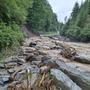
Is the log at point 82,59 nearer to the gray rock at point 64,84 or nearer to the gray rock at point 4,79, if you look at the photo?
the gray rock at point 4,79

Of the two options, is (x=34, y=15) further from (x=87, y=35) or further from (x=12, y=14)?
(x=12, y=14)

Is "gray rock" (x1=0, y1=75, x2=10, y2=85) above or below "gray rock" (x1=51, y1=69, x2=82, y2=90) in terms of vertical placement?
below

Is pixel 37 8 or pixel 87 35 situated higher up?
pixel 37 8

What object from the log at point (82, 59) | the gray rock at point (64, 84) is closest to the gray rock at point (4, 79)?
the gray rock at point (64, 84)

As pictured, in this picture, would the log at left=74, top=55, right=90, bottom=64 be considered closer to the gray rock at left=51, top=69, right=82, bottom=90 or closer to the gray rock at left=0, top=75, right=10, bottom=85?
the gray rock at left=0, top=75, right=10, bottom=85

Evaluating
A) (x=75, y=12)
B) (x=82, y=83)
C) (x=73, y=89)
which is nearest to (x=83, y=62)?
(x=82, y=83)

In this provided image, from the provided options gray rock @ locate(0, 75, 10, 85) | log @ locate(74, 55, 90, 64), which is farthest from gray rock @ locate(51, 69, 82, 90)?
log @ locate(74, 55, 90, 64)

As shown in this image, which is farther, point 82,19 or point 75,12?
point 75,12

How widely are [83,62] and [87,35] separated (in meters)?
26.2

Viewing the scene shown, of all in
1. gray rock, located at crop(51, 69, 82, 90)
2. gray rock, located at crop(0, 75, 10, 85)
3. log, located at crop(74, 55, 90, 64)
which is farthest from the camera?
log, located at crop(74, 55, 90, 64)

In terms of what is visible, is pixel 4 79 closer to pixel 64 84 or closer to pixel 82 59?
pixel 64 84

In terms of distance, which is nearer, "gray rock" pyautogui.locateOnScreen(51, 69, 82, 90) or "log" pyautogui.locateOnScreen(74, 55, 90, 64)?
"gray rock" pyautogui.locateOnScreen(51, 69, 82, 90)

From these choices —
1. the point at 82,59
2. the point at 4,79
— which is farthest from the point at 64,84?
the point at 82,59

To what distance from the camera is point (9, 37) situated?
14.7 metres
